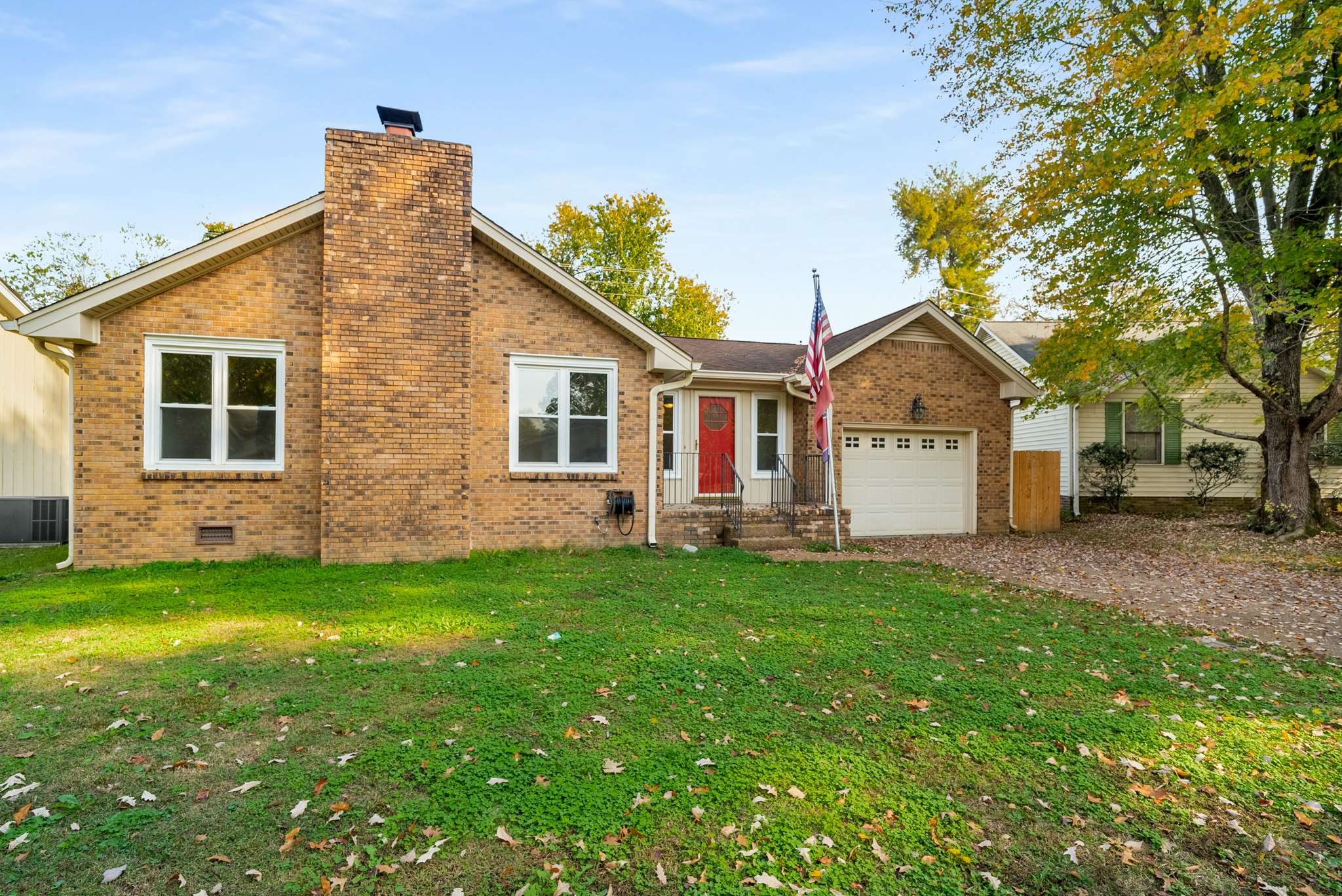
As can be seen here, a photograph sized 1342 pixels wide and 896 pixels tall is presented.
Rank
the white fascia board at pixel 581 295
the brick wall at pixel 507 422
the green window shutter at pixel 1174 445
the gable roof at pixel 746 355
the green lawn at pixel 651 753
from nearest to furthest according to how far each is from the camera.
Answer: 1. the green lawn at pixel 651 753
2. the white fascia board at pixel 581 295
3. the brick wall at pixel 507 422
4. the gable roof at pixel 746 355
5. the green window shutter at pixel 1174 445

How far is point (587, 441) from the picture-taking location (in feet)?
34.2

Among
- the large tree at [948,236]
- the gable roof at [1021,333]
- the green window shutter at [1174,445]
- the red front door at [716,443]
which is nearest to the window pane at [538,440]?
the red front door at [716,443]

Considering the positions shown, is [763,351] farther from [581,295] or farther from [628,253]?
[628,253]

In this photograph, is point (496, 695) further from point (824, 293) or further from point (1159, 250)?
point (1159, 250)

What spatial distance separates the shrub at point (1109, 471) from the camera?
17016 millimetres

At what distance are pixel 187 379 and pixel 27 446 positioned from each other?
6.29m

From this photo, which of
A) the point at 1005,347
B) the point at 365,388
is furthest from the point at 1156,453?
the point at 365,388

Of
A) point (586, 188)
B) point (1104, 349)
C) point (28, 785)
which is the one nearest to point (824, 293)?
point (1104, 349)

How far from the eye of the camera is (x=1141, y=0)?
1190cm

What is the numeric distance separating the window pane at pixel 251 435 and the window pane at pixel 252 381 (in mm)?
155

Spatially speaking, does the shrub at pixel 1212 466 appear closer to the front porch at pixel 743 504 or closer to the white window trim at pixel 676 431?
the front porch at pixel 743 504

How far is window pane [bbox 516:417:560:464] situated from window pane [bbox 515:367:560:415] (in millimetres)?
144

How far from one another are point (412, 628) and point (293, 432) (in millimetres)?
4781

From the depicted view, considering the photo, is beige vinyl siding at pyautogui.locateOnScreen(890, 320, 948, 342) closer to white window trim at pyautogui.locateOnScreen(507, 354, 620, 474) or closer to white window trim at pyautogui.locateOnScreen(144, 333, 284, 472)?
white window trim at pyautogui.locateOnScreen(507, 354, 620, 474)
